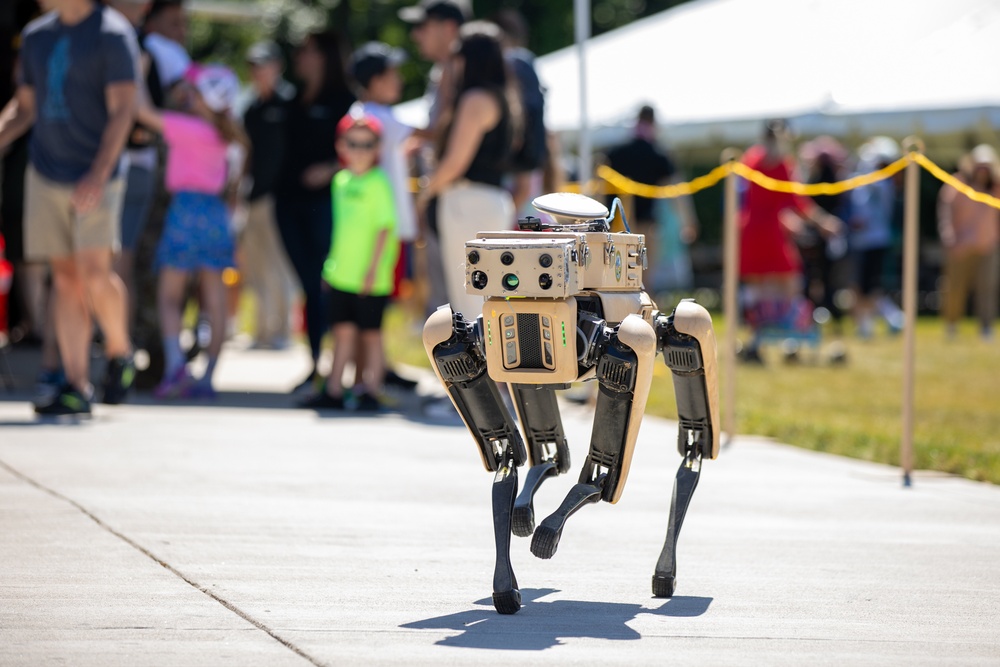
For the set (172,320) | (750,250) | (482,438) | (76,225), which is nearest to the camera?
(482,438)

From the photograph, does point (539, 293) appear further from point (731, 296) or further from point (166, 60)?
point (166, 60)

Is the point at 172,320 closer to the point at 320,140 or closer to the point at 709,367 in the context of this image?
the point at 320,140

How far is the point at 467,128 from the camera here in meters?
8.57

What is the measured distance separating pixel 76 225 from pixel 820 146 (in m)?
10.4

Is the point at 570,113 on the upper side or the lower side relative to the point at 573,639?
upper

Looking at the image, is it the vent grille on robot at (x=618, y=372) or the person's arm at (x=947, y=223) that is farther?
the person's arm at (x=947, y=223)

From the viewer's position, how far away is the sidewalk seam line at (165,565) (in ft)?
12.5

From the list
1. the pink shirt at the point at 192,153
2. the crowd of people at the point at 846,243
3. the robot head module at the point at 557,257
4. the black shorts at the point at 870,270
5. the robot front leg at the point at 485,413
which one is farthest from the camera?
the black shorts at the point at 870,270

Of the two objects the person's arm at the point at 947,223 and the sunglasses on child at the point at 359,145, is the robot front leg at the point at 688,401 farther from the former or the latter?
the person's arm at the point at 947,223

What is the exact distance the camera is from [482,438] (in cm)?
456

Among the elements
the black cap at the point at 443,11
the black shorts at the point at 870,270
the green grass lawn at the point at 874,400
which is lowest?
the green grass lawn at the point at 874,400

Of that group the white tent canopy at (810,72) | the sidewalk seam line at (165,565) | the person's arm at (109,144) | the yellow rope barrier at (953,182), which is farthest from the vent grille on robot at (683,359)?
the white tent canopy at (810,72)

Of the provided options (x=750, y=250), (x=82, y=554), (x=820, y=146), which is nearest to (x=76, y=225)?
(x=82, y=554)

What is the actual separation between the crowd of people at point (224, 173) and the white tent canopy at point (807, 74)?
6.83 meters
